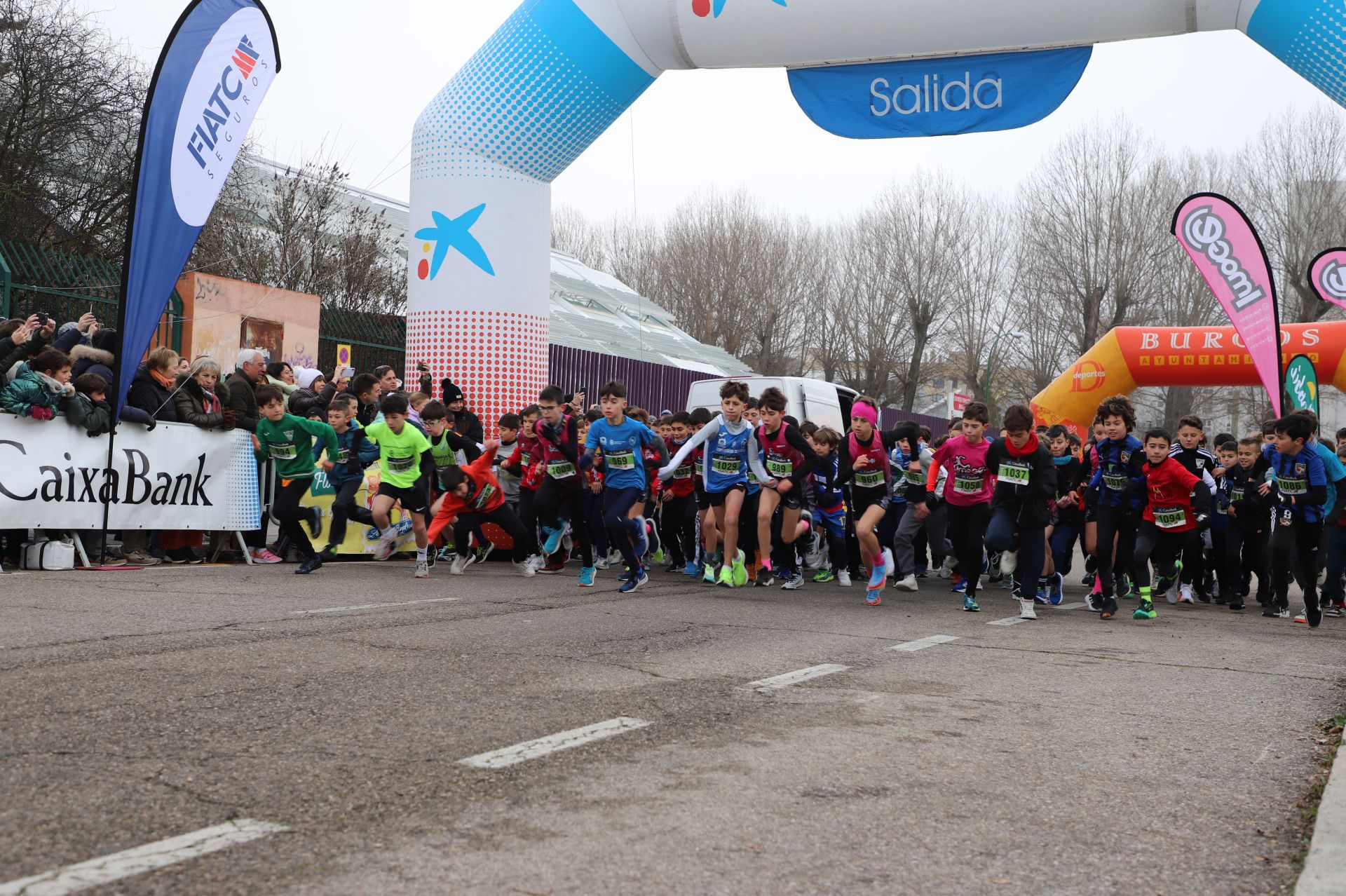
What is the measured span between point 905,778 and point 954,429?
1124 cm

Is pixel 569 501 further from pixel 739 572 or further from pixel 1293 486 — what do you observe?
pixel 1293 486

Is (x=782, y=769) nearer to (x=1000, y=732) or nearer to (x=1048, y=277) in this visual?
(x=1000, y=732)

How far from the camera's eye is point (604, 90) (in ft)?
53.8

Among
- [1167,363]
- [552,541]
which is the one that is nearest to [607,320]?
[1167,363]

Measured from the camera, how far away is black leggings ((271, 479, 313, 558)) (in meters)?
12.4

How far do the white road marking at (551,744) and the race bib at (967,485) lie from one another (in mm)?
6417

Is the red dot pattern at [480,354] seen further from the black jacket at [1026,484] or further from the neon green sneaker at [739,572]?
the black jacket at [1026,484]

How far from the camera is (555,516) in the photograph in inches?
515

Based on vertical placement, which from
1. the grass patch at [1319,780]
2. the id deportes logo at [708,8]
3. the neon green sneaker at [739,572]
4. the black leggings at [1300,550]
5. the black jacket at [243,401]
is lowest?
the grass patch at [1319,780]

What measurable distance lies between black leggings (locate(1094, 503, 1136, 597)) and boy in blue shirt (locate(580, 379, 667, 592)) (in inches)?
162

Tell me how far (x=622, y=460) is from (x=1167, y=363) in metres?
18.9

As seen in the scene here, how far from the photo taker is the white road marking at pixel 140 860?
3006mm

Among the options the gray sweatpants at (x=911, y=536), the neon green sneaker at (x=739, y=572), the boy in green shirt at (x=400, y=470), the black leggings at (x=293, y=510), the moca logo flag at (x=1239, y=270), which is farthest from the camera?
the moca logo flag at (x=1239, y=270)

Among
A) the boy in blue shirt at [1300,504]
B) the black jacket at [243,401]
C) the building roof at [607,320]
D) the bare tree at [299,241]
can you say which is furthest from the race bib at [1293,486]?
the building roof at [607,320]
